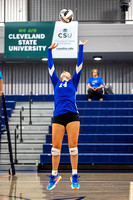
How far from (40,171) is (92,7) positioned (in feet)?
25.5

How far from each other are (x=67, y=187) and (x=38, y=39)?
7.36 metres

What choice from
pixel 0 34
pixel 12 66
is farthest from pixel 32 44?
pixel 12 66

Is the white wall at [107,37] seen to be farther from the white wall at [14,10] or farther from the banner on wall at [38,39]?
the white wall at [14,10]

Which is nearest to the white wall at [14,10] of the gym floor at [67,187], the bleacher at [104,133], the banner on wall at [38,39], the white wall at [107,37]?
the banner on wall at [38,39]

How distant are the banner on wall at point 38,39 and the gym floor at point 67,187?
545 cm

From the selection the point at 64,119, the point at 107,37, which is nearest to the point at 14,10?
the point at 107,37

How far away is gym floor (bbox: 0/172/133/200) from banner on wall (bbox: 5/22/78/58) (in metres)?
5.45

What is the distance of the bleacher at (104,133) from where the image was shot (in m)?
9.51

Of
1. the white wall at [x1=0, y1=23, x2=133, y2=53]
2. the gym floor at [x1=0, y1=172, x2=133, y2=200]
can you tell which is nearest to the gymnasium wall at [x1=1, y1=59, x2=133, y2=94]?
the white wall at [x1=0, y1=23, x2=133, y2=53]

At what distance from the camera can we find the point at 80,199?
5.36 meters

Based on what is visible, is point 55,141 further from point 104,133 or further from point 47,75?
point 47,75

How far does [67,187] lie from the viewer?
6535mm

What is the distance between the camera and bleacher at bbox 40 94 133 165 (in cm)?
951

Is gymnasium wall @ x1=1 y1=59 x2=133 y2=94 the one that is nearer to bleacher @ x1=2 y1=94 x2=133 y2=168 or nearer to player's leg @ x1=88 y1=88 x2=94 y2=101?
bleacher @ x1=2 y1=94 x2=133 y2=168
